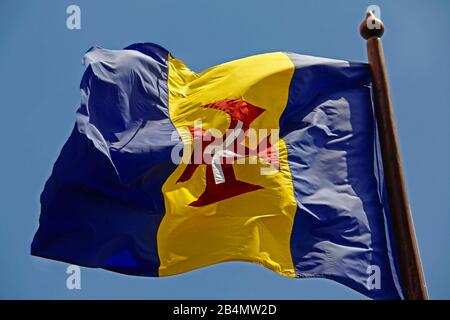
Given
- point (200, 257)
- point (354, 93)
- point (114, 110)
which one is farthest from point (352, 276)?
point (114, 110)

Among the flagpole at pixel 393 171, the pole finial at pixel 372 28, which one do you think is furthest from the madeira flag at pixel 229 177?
the pole finial at pixel 372 28

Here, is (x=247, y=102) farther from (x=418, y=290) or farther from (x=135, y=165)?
(x=418, y=290)

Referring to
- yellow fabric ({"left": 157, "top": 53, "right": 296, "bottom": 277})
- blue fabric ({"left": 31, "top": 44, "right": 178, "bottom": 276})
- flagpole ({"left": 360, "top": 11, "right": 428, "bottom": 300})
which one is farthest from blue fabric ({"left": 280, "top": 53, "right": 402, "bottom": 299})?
blue fabric ({"left": 31, "top": 44, "right": 178, "bottom": 276})

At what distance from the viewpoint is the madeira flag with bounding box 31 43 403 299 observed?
35.3ft

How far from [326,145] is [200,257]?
2.19 m

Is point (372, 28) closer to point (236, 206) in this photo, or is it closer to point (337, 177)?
point (337, 177)

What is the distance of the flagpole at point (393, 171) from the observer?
10.1 metres

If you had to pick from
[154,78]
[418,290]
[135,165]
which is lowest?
[418,290]

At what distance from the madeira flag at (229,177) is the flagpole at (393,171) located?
0.32 meters

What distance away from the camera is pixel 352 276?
413 inches

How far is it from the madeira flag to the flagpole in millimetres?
323

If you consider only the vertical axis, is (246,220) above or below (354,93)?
below

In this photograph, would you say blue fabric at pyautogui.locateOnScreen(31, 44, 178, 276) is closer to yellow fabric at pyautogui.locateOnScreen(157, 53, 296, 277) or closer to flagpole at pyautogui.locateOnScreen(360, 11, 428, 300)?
yellow fabric at pyautogui.locateOnScreen(157, 53, 296, 277)

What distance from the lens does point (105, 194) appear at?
11117 mm
